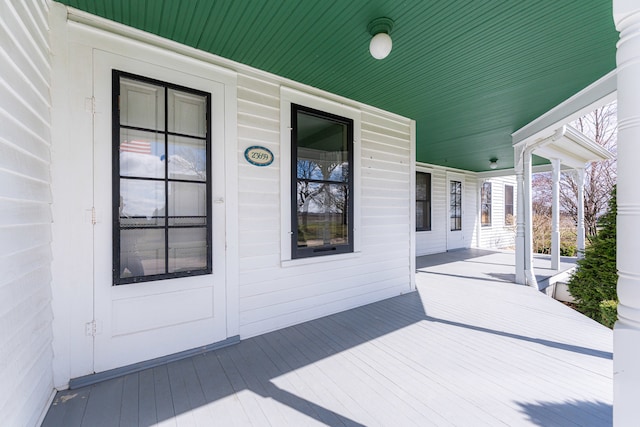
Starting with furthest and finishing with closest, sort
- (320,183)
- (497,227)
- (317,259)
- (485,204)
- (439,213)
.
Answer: (497,227) < (485,204) < (439,213) < (320,183) < (317,259)

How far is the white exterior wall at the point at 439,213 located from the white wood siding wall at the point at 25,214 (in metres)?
7.70

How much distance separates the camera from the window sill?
3064mm

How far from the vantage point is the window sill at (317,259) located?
306 centimetres

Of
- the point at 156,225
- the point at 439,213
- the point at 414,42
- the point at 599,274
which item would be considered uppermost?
the point at 414,42

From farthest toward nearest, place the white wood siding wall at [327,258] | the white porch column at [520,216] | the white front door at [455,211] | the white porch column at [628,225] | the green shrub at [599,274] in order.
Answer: the white front door at [455,211] → the white porch column at [520,216] → the green shrub at [599,274] → the white wood siding wall at [327,258] → the white porch column at [628,225]

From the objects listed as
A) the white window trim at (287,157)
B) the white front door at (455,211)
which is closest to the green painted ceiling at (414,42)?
the white window trim at (287,157)

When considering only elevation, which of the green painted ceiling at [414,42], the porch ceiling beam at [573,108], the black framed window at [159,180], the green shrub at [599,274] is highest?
the green painted ceiling at [414,42]

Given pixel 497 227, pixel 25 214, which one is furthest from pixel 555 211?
pixel 25 214

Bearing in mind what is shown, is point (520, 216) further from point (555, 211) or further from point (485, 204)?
point (485, 204)

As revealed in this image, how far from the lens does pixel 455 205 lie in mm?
9117

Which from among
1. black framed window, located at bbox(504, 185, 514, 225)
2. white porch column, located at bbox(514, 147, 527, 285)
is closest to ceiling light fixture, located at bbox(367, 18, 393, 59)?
white porch column, located at bbox(514, 147, 527, 285)

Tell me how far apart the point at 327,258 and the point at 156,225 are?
1.92 metres

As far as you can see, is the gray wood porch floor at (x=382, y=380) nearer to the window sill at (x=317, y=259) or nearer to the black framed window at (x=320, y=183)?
the window sill at (x=317, y=259)

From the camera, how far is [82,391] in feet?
6.31
